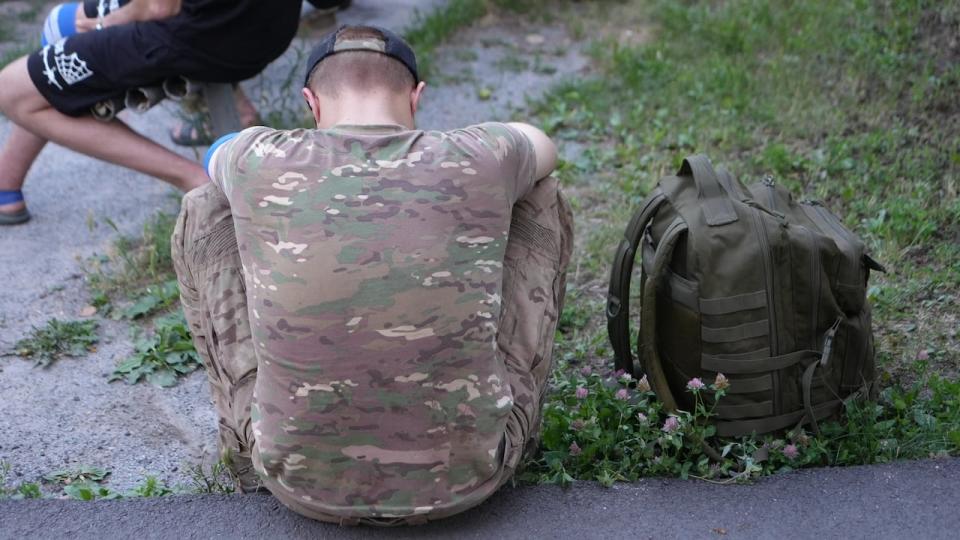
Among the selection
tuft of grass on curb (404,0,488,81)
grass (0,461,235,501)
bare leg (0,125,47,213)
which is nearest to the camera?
grass (0,461,235,501)

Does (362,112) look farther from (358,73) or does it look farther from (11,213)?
(11,213)

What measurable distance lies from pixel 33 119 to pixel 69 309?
806mm

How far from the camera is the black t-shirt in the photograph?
379 centimetres

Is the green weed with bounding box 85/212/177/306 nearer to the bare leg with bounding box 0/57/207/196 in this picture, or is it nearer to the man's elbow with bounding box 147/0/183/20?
the bare leg with bounding box 0/57/207/196

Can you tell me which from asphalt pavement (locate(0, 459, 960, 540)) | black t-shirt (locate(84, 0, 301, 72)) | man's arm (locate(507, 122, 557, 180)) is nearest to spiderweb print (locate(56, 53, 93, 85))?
black t-shirt (locate(84, 0, 301, 72))

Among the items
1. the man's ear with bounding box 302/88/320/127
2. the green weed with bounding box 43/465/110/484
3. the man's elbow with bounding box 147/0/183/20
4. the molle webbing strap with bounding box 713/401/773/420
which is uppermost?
the man's ear with bounding box 302/88/320/127

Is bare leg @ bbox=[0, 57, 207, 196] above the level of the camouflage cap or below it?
below

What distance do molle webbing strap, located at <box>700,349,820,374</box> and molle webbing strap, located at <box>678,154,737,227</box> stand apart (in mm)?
376

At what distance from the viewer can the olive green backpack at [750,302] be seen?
2703 millimetres

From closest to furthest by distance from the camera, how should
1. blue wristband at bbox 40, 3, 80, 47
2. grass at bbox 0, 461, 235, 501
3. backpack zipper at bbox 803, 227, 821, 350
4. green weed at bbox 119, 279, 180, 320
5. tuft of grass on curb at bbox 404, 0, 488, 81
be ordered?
backpack zipper at bbox 803, 227, 821, 350, grass at bbox 0, 461, 235, 501, green weed at bbox 119, 279, 180, 320, blue wristband at bbox 40, 3, 80, 47, tuft of grass on curb at bbox 404, 0, 488, 81

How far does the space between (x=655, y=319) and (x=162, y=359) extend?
1.74 metres

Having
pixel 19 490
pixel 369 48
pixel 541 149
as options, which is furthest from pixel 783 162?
pixel 19 490

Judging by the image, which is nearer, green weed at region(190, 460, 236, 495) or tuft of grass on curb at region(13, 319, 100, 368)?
green weed at region(190, 460, 236, 495)

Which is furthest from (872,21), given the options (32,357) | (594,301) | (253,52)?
(32,357)
